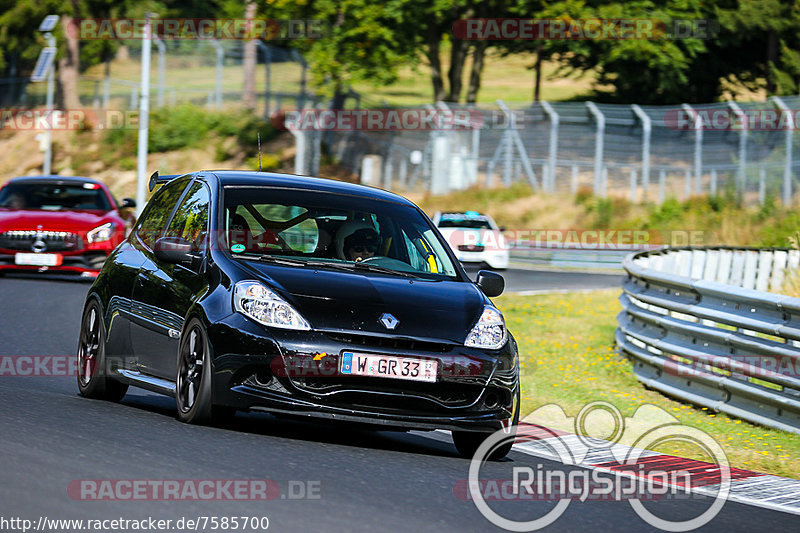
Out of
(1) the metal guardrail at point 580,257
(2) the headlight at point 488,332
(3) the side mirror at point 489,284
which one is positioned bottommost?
Answer: (1) the metal guardrail at point 580,257

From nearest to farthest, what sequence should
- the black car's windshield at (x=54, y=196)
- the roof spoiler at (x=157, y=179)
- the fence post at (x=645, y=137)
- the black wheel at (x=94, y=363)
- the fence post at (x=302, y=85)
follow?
1. the black wheel at (x=94, y=363)
2. the roof spoiler at (x=157, y=179)
3. the black car's windshield at (x=54, y=196)
4. the fence post at (x=645, y=137)
5. the fence post at (x=302, y=85)

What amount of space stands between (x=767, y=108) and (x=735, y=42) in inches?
641

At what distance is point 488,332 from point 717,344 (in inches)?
152

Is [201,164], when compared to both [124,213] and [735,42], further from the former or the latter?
[124,213]

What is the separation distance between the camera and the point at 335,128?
52.2 m

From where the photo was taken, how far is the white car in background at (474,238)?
30.6 metres

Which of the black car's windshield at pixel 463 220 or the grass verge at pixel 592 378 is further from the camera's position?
the black car's windshield at pixel 463 220

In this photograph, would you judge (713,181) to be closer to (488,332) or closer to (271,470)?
(488,332)

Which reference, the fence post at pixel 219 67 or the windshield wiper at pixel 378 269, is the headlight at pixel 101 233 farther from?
the fence post at pixel 219 67

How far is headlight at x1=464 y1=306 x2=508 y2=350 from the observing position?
7.75 m

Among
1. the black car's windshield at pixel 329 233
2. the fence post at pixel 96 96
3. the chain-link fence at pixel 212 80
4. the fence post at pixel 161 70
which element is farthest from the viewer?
the fence post at pixel 96 96

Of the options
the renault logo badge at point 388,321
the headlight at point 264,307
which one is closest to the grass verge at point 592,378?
the renault logo badge at point 388,321

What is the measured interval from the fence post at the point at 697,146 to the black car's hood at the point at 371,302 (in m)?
33.0

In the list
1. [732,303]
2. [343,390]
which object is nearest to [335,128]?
[732,303]
